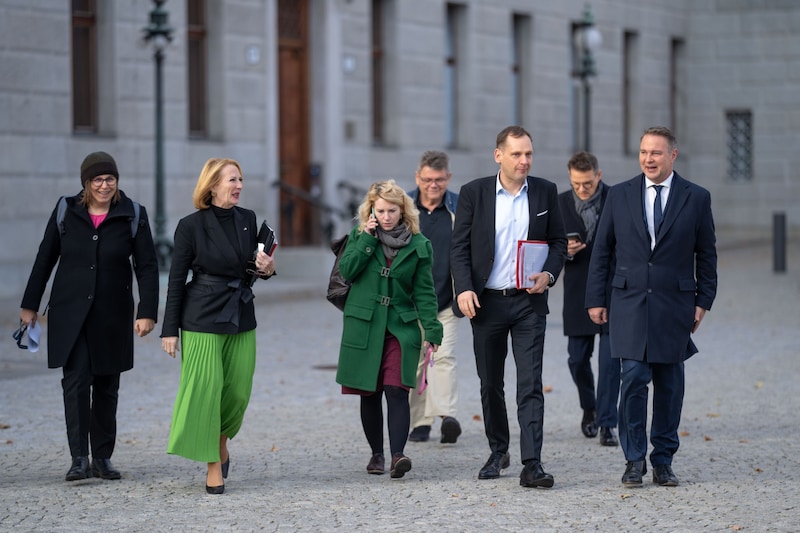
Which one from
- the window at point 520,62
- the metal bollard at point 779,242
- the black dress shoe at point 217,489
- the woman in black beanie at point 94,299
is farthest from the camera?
the window at point 520,62

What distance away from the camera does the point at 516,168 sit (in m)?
8.46

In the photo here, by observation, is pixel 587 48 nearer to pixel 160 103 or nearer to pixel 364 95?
pixel 364 95

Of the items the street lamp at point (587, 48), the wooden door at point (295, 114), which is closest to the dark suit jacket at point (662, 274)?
the wooden door at point (295, 114)

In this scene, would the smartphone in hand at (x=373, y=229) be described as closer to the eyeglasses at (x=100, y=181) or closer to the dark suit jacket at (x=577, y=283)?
the eyeglasses at (x=100, y=181)

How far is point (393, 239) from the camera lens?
8.62 m

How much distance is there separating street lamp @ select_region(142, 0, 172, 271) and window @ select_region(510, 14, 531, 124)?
12.1m

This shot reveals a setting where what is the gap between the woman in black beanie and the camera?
28.1ft

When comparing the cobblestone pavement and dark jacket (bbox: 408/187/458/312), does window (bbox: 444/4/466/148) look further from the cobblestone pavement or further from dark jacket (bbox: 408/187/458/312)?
dark jacket (bbox: 408/187/458/312)

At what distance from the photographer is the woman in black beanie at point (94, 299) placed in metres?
8.55

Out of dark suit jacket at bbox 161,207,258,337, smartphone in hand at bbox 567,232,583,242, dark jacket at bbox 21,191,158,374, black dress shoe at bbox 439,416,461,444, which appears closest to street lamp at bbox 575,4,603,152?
smartphone in hand at bbox 567,232,583,242

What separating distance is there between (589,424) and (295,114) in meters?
16.4

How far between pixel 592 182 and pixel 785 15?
30.4 metres

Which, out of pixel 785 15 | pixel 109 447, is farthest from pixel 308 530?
pixel 785 15

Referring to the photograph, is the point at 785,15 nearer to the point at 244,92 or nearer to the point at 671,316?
the point at 244,92
